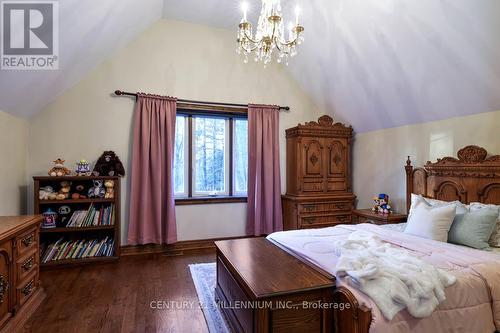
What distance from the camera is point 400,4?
7.85ft

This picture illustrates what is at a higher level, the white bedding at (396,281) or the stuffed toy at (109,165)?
the stuffed toy at (109,165)

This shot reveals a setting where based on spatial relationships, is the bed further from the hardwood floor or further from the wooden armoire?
the wooden armoire

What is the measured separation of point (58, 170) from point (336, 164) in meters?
3.72

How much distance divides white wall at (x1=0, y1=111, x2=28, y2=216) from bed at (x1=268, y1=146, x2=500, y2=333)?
2.69 meters

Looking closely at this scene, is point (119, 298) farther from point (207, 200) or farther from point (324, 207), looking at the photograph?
point (324, 207)

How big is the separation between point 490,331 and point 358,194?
281 cm

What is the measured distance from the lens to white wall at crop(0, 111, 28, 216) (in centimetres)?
262

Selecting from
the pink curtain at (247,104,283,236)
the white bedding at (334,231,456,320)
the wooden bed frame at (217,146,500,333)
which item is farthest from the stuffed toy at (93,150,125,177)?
the white bedding at (334,231,456,320)

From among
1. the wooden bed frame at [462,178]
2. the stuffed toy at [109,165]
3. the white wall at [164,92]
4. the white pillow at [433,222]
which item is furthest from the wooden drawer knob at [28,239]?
the wooden bed frame at [462,178]

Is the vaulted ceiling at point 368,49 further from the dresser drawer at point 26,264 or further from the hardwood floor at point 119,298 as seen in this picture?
the hardwood floor at point 119,298

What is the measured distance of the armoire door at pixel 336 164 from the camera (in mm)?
4125

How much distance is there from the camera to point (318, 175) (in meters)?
4.05

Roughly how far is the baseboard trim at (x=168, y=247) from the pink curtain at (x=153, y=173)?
0.15 metres

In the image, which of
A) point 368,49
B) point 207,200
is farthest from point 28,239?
point 368,49
